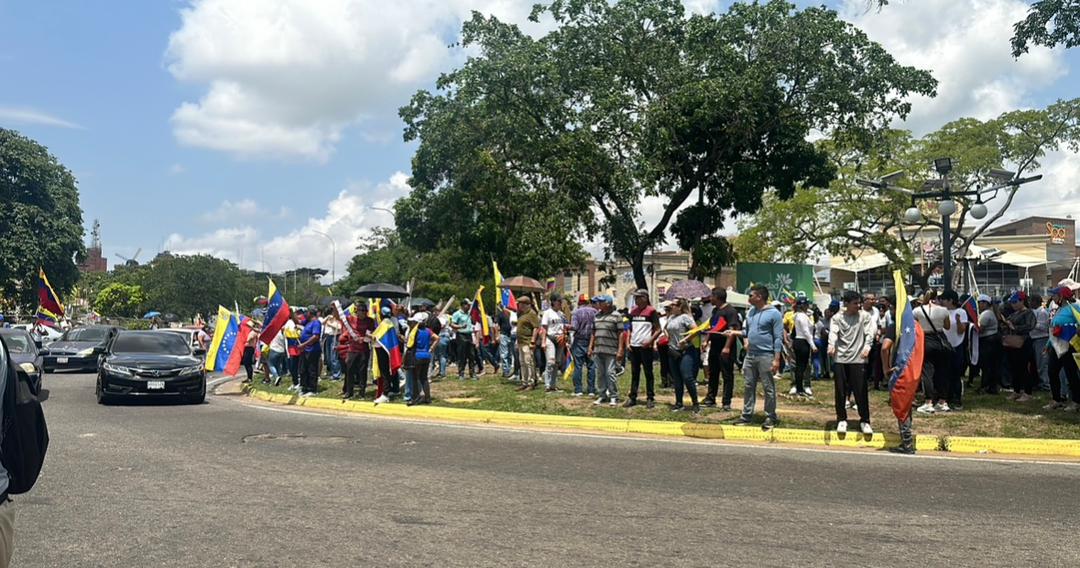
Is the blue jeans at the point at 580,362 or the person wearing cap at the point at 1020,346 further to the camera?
the blue jeans at the point at 580,362

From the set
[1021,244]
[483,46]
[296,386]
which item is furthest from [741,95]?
[1021,244]

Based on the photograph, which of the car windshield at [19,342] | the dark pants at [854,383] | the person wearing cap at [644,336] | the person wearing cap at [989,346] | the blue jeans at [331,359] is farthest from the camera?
the blue jeans at [331,359]

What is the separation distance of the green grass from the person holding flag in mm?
1173

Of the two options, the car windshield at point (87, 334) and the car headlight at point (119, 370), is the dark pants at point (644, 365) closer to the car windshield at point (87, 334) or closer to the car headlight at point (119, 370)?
the car headlight at point (119, 370)

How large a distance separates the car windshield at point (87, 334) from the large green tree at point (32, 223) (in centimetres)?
1853

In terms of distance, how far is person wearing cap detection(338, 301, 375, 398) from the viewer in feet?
51.0

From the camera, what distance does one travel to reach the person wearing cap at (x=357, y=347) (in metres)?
15.5

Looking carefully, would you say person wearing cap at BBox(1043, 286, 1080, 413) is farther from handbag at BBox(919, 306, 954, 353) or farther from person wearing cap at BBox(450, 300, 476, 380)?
person wearing cap at BBox(450, 300, 476, 380)

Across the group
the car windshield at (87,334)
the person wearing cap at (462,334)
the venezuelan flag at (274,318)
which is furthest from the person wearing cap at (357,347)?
the car windshield at (87,334)

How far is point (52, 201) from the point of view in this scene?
4556cm

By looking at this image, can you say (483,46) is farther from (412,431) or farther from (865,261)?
(865,261)

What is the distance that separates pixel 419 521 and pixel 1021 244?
68721 mm

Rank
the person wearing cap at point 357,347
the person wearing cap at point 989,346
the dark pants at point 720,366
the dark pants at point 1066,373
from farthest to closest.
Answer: the person wearing cap at point 357,347 < the person wearing cap at point 989,346 < the dark pants at point 720,366 < the dark pants at point 1066,373

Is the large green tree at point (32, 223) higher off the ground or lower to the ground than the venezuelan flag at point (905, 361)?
higher
